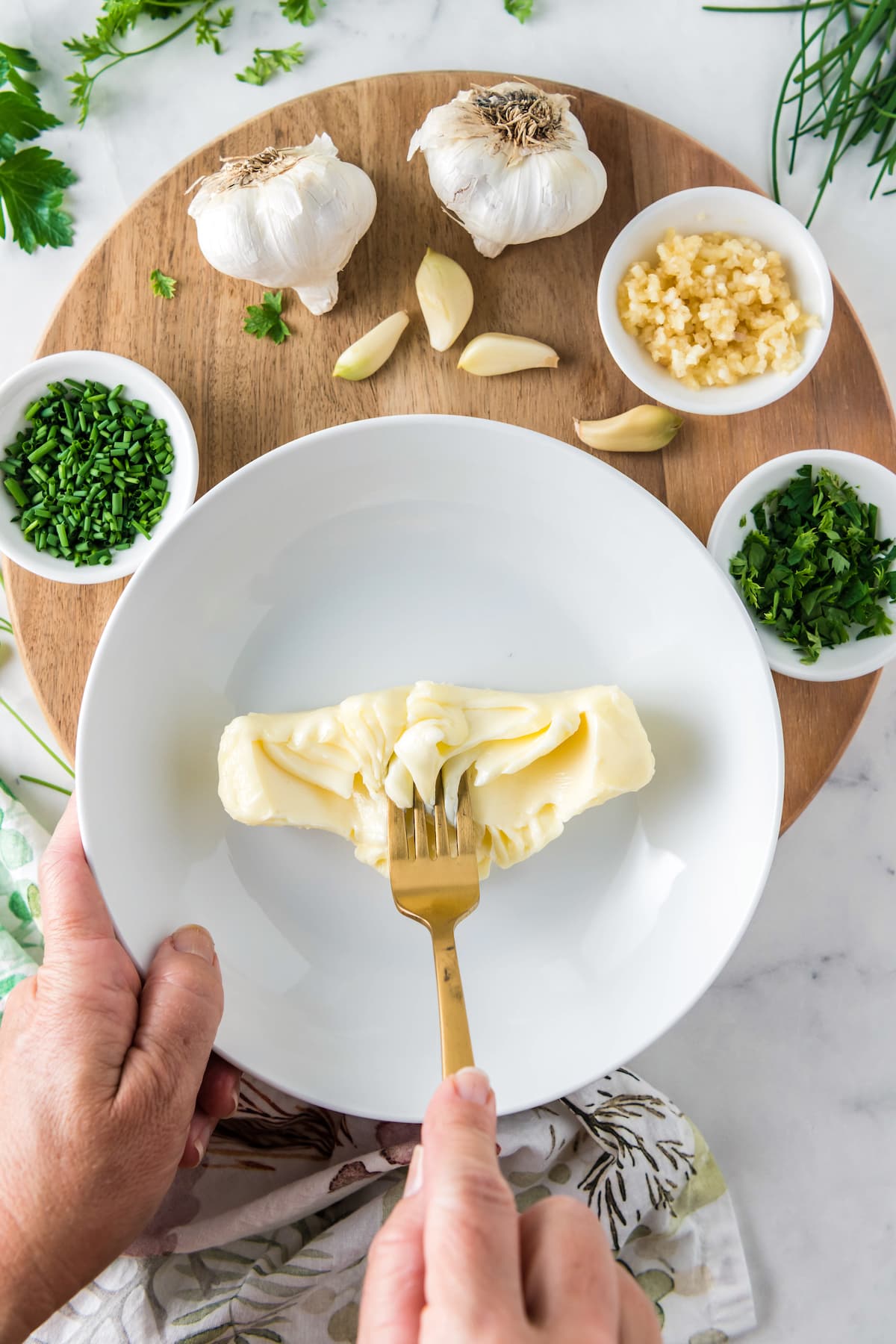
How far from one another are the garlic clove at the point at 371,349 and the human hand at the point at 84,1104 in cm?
96

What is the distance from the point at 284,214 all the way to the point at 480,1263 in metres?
1.45

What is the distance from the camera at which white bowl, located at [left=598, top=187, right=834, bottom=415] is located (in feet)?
5.15

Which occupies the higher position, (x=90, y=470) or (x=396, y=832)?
(x=90, y=470)

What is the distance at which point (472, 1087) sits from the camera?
1024 millimetres

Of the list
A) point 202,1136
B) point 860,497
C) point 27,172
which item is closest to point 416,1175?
point 202,1136

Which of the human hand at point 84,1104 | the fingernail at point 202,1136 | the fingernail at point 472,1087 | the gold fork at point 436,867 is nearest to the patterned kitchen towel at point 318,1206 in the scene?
the fingernail at point 202,1136

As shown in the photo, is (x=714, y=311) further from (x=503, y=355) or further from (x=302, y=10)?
(x=302, y=10)

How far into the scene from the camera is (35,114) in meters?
1.75

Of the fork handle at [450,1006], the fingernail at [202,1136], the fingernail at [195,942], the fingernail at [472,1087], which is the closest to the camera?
the fingernail at [472,1087]

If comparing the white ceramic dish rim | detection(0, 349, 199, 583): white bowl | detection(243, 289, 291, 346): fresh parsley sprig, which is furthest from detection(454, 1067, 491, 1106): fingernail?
detection(243, 289, 291, 346): fresh parsley sprig

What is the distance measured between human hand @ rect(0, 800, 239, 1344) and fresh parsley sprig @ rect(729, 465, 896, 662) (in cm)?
112

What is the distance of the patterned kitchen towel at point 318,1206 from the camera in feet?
5.21

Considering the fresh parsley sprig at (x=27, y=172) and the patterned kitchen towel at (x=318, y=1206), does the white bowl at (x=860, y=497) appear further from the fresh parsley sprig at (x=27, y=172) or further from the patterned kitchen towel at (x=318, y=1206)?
the fresh parsley sprig at (x=27, y=172)

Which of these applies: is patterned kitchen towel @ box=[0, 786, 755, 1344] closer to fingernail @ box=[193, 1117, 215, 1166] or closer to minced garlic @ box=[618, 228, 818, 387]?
fingernail @ box=[193, 1117, 215, 1166]
